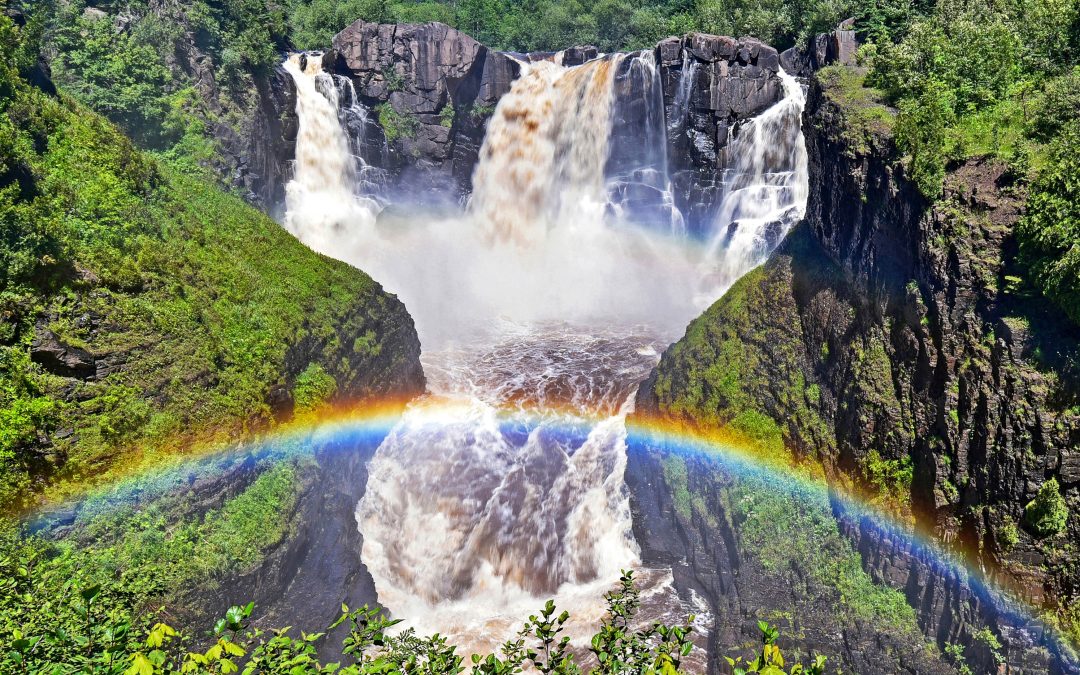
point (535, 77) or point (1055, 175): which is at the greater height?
point (535, 77)

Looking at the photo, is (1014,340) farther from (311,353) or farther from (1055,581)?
(311,353)

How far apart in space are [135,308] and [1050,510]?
1888 centimetres

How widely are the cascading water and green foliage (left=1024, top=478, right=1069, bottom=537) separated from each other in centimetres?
914

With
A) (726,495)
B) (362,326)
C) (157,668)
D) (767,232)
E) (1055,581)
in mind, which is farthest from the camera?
(767,232)

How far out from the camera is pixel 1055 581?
39.1 ft

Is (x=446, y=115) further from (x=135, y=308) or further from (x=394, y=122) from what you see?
(x=135, y=308)

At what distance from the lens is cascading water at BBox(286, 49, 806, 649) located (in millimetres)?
19578

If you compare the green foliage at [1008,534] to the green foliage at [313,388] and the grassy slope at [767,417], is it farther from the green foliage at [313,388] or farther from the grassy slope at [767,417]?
the green foliage at [313,388]

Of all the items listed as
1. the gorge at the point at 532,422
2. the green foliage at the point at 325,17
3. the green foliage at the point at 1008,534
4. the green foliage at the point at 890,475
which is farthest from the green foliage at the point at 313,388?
the green foliage at the point at 325,17

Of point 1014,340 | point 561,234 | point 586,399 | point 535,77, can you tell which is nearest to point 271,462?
point 586,399

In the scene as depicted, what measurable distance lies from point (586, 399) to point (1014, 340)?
13489 millimetres

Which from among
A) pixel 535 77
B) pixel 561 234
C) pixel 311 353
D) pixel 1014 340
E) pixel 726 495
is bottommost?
pixel 726 495

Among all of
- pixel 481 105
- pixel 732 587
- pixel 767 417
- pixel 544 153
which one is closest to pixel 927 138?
pixel 767 417

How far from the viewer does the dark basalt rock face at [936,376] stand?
39.7 ft
